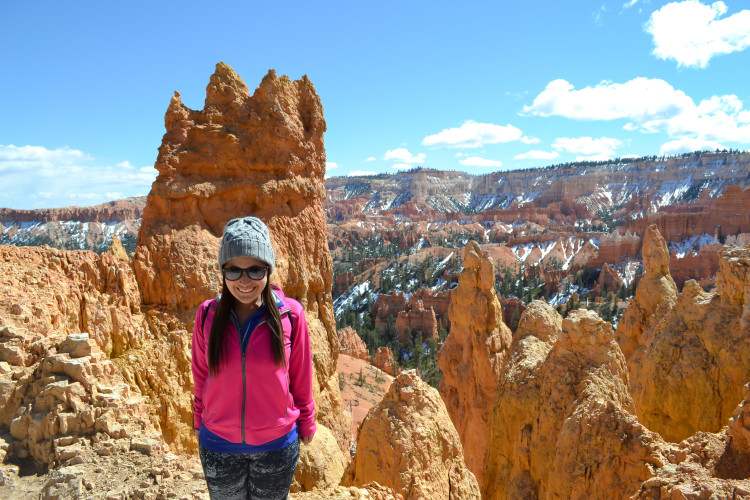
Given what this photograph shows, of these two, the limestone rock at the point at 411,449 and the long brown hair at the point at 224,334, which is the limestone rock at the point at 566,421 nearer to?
the limestone rock at the point at 411,449

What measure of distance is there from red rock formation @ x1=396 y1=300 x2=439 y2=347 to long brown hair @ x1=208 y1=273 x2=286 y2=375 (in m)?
38.1

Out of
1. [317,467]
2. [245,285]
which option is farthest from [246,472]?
[317,467]

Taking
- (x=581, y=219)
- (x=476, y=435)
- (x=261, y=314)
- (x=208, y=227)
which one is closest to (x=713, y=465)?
(x=261, y=314)

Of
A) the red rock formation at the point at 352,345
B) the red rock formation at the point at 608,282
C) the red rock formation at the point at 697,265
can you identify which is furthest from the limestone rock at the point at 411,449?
the red rock formation at the point at 608,282

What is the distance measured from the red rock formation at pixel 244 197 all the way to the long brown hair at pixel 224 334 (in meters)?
5.34

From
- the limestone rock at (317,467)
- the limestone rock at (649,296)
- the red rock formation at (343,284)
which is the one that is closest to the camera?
the limestone rock at (317,467)

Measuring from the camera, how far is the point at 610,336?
6.57 metres

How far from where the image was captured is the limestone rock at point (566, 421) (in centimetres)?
452

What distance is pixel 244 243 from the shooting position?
2324 millimetres

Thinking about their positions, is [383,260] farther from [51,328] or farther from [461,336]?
[51,328]

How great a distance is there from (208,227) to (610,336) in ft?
22.7

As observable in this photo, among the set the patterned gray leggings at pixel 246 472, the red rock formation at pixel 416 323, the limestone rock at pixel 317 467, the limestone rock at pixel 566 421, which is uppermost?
the patterned gray leggings at pixel 246 472

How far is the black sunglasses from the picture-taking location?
2.35 meters

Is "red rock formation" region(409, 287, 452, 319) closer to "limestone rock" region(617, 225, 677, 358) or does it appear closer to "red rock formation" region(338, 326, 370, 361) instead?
"red rock formation" region(338, 326, 370, 361)
